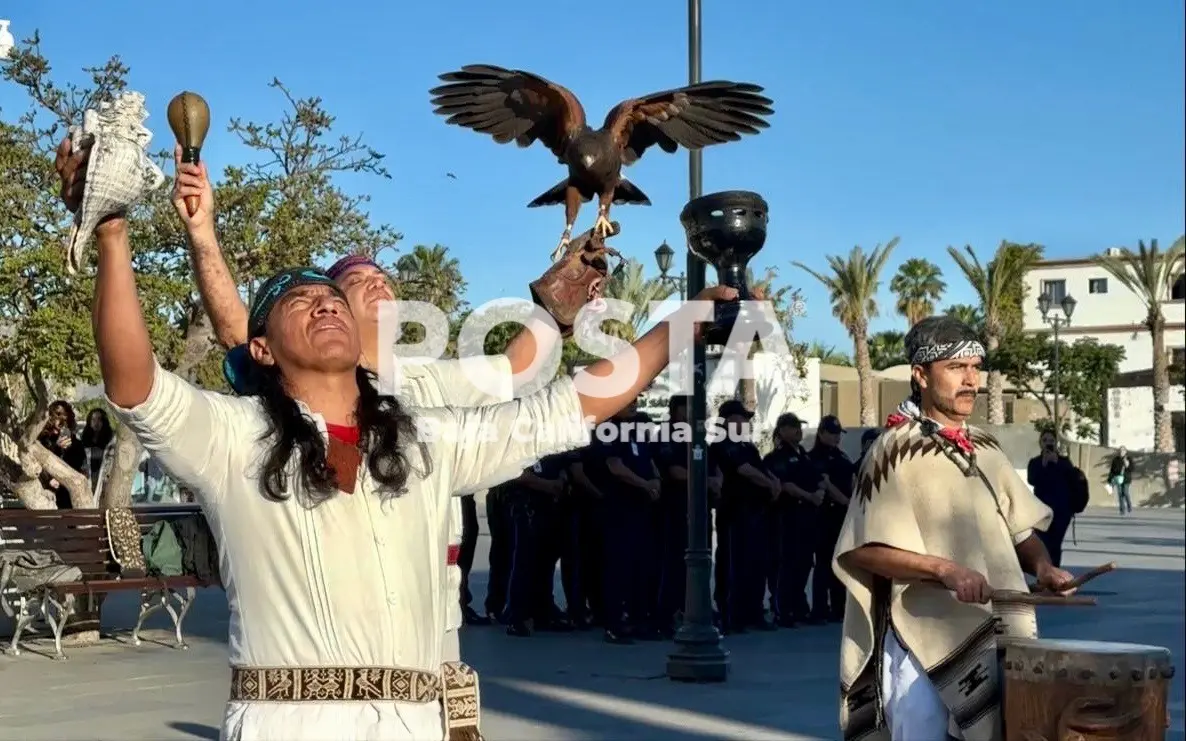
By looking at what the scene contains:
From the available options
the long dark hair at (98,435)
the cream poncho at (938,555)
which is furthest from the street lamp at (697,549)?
the long dark hair at (98,435)

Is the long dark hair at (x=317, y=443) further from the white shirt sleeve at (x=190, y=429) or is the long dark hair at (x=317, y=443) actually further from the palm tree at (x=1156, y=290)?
the palm tree at (x=1156, y=290)

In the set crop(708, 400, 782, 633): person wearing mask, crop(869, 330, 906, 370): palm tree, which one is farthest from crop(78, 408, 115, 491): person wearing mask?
crop(869, 330, 906, 370): palm tree

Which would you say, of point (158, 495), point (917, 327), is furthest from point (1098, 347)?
point (917, 327)

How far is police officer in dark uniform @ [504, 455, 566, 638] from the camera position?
12.2 m

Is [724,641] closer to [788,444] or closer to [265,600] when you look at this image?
[788,444]

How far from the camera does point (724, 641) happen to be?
12.0m

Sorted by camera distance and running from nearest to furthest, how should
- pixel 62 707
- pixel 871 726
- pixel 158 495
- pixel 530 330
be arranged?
pixel 530 330 → pixel 871 726 → pixel 62 707 → pixel 158 495

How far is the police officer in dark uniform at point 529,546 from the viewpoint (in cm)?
1218

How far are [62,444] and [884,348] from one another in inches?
2404

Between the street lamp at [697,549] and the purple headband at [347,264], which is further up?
the purple headband at [347,264]

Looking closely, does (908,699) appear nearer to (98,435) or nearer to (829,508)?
(829,508)

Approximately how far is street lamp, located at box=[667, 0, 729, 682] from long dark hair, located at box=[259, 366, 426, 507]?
6385 millimetres

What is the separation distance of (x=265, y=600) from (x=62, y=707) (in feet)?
21.0

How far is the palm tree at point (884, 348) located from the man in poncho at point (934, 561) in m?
63.7
